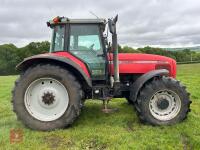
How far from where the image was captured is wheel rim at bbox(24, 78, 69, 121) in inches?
232

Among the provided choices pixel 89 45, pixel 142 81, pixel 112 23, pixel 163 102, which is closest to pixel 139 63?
pixel 142 81

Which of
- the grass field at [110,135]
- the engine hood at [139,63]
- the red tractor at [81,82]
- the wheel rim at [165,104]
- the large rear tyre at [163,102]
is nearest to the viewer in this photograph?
the grass field at [110,135]

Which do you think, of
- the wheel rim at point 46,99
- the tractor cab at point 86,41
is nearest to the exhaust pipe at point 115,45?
the tractor cab at point 86,41

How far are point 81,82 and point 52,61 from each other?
73cm

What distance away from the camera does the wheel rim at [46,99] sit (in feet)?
19.4

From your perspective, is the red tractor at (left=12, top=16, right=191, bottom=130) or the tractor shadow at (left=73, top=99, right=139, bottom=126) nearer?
the red tractor at (left=12, top=16, right=191, bottom=130)

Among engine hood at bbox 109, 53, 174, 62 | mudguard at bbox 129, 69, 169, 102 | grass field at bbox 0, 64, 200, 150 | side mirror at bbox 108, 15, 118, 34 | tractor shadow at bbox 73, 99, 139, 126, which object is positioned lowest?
grass field at bbox 0, 64, 200, 150

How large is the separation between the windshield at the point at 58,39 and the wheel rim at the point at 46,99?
81 centimetres

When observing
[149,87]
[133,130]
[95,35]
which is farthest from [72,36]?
[133,130]

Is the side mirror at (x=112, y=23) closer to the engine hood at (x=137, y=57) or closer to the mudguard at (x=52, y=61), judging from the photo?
the engine hood at (x=137, y=57)

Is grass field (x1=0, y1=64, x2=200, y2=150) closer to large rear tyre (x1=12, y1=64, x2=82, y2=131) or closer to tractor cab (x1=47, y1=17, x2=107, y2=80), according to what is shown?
large rear tyre (x1=12, y1=64, x2=82, y2=131)

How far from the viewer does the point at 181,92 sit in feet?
19.8

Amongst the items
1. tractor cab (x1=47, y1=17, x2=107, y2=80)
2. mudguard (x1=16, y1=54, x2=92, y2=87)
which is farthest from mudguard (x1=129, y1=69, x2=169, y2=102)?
mudguard (x1=16, y1=54, x2=92, y2=87)

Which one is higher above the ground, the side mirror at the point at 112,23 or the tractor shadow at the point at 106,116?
the side mirror at the point at 112,23
